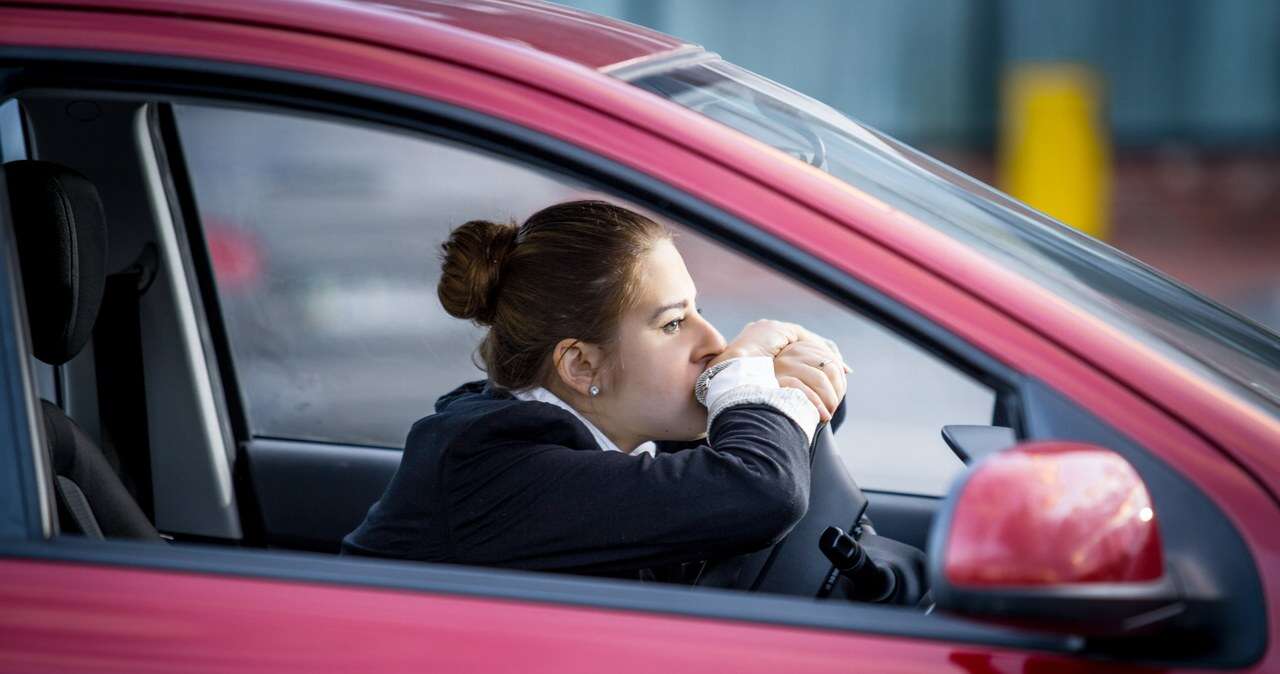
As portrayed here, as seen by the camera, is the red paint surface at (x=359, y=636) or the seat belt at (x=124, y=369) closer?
the red paint surface at (x=359, y=636)

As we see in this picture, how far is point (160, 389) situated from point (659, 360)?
106 centimetres

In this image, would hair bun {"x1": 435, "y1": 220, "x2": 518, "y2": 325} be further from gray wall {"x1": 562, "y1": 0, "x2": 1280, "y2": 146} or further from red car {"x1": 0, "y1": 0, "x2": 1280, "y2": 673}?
gray wall {"x1": 562, "y1": 0, "x2": 1280, "y2": 146}

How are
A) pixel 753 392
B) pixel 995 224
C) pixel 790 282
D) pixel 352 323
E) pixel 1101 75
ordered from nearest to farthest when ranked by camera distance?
pixel 790 282 → pixel 995 224 → pixel 753 392 → pixel 352 323 → pixel 1101 75

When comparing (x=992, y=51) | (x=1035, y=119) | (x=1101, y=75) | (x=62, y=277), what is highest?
(x=62, y=277)

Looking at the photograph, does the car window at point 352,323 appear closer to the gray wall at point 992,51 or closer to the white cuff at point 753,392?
the white cuff at point 753,392

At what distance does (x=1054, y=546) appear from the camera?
130 cm

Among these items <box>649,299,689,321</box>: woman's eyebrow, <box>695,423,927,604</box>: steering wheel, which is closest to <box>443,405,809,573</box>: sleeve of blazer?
<box>695,423,927,604</box>: steering wheel

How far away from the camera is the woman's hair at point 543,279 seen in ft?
6.72

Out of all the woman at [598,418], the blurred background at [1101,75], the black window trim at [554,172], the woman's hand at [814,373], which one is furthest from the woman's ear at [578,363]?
the blurred background at [1101,75]

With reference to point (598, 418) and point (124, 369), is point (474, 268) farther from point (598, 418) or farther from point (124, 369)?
point (124, 369)

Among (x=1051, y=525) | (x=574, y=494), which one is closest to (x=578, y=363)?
(x=574, y=494)

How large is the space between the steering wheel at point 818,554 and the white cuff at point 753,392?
6.8 inches

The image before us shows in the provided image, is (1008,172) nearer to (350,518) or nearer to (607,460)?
(350,518)

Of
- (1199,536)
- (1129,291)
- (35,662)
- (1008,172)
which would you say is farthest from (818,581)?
(1008,172)
